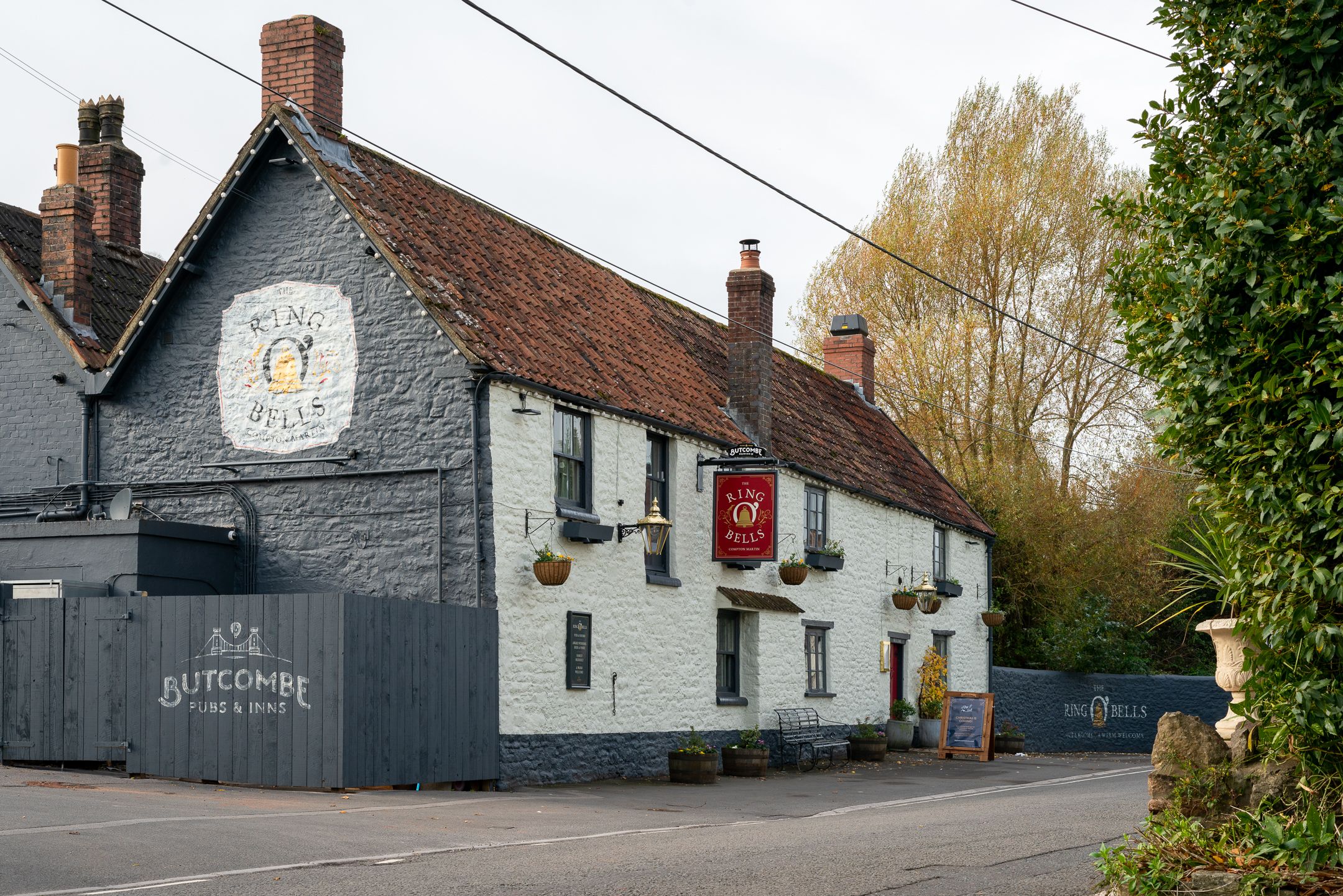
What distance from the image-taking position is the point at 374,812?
46.3 ft

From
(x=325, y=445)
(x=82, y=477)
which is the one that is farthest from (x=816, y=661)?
(x=82, y=477)

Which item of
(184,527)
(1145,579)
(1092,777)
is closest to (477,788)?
(184,527)

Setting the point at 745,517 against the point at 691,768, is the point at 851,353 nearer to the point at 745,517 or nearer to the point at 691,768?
the point at 745,517

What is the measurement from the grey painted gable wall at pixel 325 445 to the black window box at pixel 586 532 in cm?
147

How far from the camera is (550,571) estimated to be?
1867 centimetres

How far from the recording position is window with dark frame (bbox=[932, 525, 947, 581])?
3259cm

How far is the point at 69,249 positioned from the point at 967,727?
18.1m

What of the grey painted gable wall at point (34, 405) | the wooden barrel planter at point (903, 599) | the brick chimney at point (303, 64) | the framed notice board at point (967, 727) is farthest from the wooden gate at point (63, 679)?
the wooden barrel planter at point (903, 599)

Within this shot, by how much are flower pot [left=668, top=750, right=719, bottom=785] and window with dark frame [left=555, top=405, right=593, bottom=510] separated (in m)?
3.90

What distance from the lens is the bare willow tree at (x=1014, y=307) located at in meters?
36.7

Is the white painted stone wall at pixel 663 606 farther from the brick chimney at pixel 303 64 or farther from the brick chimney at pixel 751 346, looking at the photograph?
the brick chimney at pixel 303 64

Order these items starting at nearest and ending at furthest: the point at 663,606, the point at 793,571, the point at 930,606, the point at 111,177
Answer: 1. the point at 663,606
2. the point at 793,571
3. the point at 111,177
4. the point at 930,606

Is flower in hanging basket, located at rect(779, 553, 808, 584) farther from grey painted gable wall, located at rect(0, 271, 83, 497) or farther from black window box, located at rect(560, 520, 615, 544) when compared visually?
grey painted gable wall, located at rect(0, 271, 83, 497)

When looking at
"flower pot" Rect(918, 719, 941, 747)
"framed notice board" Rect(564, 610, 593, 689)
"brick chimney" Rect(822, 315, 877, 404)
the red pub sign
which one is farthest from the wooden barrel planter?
"framed notice board" Rect(564, 610, 593, 689)
